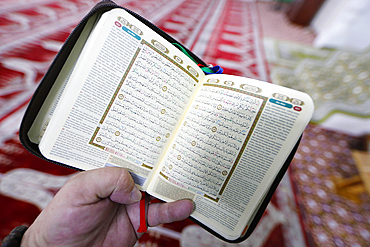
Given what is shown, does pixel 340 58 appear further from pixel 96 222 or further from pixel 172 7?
pixel 172 7

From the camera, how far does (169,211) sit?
1.41 ft

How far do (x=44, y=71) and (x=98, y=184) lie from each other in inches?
35.3

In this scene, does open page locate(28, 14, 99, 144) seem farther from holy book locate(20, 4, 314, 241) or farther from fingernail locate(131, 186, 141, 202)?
fingernail locate(131, 186, 141, 202)

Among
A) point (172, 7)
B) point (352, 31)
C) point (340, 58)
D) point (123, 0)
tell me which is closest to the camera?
point (340, 58)

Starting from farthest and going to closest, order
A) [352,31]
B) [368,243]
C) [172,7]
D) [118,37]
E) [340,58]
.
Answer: [172,7] < [352,31] < [340,58] < [368,243] < [118,37]

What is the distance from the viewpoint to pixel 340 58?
40.9 inches

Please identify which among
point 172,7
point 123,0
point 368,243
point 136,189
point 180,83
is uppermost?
point 172,7

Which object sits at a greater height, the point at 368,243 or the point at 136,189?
the point at 368,243

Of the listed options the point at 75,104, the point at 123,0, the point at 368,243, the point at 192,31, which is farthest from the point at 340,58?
the point at 123,0

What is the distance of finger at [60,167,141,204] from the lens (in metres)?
0.33

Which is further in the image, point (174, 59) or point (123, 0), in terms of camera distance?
point (123, 0)

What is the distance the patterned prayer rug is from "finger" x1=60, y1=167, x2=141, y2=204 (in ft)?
1.00

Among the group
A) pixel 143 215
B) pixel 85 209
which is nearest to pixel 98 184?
pixel 85 209

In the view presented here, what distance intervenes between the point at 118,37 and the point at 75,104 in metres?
0.17
